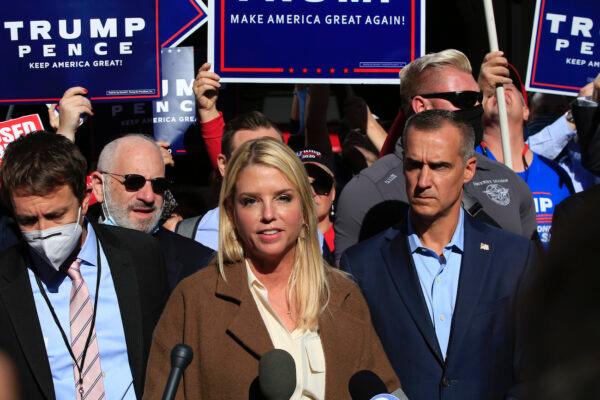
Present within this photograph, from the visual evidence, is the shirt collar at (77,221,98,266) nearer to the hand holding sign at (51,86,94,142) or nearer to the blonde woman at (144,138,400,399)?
the blonde woman at (144,138,400,399)

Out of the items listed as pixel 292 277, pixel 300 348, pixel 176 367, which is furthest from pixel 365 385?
pixel 176 367

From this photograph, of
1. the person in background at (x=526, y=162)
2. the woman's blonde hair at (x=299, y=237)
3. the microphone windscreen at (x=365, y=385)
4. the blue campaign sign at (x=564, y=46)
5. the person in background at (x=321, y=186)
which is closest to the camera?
the microphone windscreen at (x=365, y=385)

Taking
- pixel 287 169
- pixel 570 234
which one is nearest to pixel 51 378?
pixel 287 169

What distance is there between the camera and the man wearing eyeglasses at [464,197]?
4.30m

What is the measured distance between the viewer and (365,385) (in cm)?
307

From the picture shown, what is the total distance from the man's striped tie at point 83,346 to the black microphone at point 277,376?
1117 mm

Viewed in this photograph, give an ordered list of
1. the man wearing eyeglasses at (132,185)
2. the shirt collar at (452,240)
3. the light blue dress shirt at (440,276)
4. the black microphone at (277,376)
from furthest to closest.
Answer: the man wearing eyeglasses at (132,185), the shirt collar at (452,240), the light blue dress shirt at (440,276), the black microphone at (277,376)

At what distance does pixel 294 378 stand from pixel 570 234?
6.77ft

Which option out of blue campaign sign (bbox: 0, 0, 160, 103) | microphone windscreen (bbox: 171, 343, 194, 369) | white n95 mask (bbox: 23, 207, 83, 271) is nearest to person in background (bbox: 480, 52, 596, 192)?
blue campaign sign (bbox: 0, 0, 160, 103)

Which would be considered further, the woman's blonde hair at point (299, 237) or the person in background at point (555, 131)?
the person in background at point (555, 131)

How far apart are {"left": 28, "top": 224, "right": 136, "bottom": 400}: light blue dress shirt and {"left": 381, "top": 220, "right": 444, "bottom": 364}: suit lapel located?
1.16m

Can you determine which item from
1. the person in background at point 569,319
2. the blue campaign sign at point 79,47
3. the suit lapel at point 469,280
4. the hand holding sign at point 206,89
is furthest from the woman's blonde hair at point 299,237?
the person in background at point 569,319

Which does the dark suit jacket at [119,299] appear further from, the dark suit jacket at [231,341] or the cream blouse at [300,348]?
the cream blouse at [300,348]

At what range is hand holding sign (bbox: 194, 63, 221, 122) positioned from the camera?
5426 millimetres
